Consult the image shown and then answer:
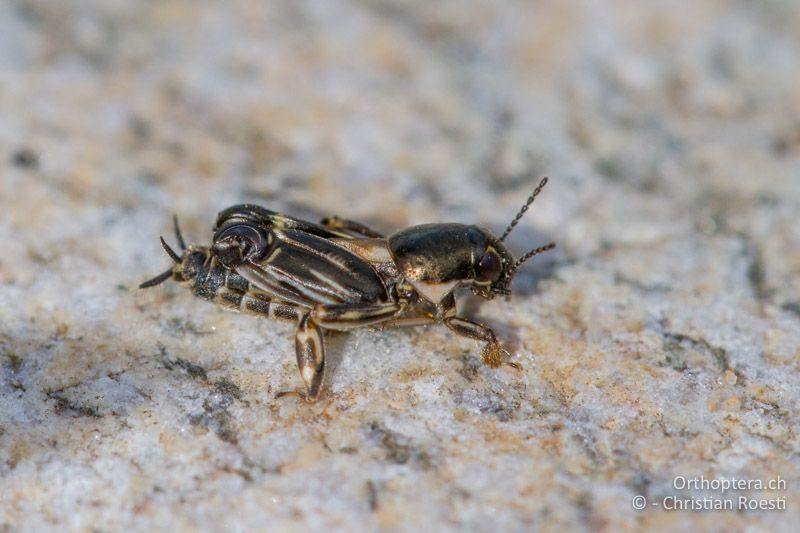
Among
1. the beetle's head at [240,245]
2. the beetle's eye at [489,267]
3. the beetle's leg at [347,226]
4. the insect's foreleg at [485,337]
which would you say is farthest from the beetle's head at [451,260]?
the beetle's head at [240,245]

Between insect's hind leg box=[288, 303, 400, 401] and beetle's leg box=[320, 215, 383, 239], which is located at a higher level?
beetle's leg box=[320, 215, 383, 239]

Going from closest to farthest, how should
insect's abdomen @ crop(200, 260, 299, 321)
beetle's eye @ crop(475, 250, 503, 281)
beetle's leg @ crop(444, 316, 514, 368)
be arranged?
beetle's leg @ crop(444, 316, 514, 368)
insect's abdomen @ crop(200, 260, 299, 321)
beetle's eye @ crop(475, 250, 503, 281)

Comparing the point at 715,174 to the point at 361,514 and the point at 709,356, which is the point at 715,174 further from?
the point at 361,514

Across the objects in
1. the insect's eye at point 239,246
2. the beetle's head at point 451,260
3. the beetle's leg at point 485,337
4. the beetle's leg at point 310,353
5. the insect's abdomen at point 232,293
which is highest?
the beetle's head at point 451,260

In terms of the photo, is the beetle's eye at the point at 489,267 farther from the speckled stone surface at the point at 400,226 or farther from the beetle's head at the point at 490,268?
the speckled stone surface at the point at 400,226

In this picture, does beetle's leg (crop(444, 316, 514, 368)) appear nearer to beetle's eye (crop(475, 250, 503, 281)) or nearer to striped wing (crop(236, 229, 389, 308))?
beetle's eye (crop(475, 250, 503, 281))

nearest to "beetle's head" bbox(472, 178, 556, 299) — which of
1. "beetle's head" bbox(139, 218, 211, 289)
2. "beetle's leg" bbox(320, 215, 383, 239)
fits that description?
"beetle's leg" bbox(320, 215, 383, 239)

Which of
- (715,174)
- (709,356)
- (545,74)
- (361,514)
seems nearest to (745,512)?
(709,356)
